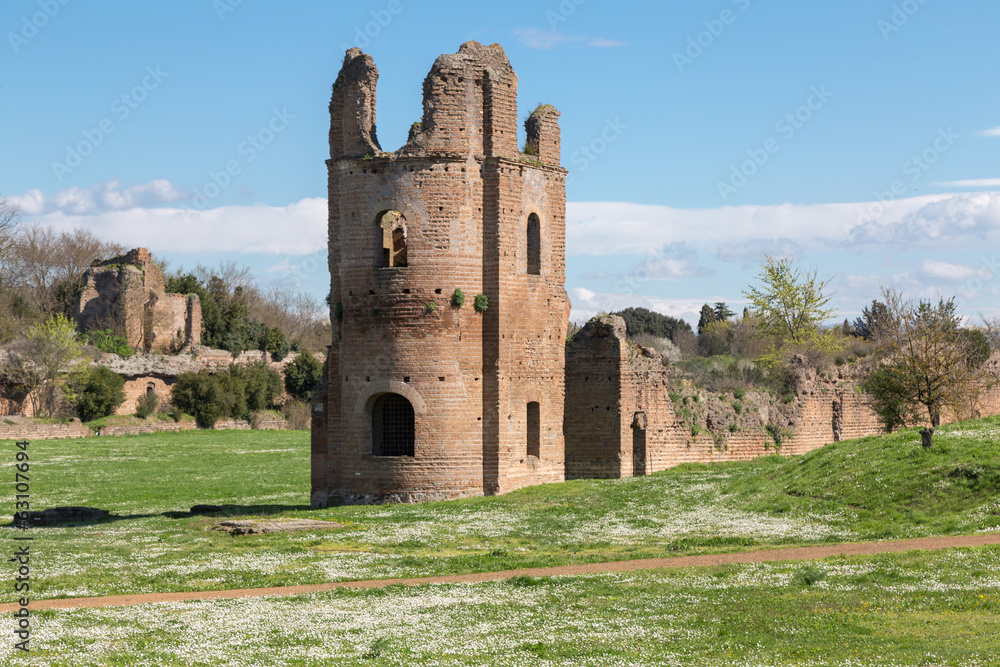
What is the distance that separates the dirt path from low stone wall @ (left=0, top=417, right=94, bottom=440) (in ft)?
129

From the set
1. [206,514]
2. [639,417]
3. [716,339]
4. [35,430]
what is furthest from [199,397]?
[716,339]

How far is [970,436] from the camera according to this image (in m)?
Result: 23.5

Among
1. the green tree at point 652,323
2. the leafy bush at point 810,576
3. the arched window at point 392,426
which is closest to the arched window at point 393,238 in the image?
the arched window at point 392,426

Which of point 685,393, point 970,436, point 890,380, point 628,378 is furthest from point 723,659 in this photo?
point 685,393

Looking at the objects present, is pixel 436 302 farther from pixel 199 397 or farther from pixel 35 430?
pixel 199 397

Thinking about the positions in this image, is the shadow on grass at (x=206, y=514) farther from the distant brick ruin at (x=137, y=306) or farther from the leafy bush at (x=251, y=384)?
the distant brick ruin at (x=137, y=306)

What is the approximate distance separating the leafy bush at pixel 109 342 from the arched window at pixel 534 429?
4333 centimetres

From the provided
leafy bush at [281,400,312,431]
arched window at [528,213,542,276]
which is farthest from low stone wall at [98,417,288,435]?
arched window at [528,213,542,276]

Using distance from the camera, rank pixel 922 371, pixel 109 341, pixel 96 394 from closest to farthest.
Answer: pixel 922 371 → pixel 96 394 → pixel 109 341

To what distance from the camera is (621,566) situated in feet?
58.4

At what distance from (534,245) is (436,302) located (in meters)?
3.49

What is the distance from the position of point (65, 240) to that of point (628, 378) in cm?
6585

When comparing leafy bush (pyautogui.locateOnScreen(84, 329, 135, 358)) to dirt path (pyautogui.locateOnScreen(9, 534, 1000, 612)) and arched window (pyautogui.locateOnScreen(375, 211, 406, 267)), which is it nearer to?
arched window (pyautogui.locateOnScreen(375, 211, 406, 267))

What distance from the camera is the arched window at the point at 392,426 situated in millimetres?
27969
